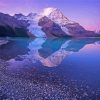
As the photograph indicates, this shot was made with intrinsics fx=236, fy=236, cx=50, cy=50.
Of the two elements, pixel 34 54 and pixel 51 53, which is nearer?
pixel 34 54

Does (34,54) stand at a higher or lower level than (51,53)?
lower

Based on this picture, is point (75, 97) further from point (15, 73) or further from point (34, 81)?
point (15, 73)

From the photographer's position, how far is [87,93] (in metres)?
12.9

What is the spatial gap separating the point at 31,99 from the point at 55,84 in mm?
3451

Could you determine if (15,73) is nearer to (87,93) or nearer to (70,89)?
(70,89)

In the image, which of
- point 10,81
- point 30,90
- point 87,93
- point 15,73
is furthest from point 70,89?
point 15,73

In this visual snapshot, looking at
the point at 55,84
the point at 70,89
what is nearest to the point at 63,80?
the point at 55,84

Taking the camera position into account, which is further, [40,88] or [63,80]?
[63,80]

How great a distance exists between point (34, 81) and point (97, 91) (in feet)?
14.0

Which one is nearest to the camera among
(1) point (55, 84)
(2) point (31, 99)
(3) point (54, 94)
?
(2) point (31, 99)

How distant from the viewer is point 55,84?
14820 mm

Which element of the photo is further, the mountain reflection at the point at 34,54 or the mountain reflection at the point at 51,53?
the mountain reflection at the point at 51,53

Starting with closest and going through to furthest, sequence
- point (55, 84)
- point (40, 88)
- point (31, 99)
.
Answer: point (31, 99) → point (40, 88) → point (55, 84)

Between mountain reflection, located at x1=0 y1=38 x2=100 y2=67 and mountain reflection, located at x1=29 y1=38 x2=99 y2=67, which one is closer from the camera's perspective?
mountain reflection, located at x1=0 y1=38 x2=100 y2=67
